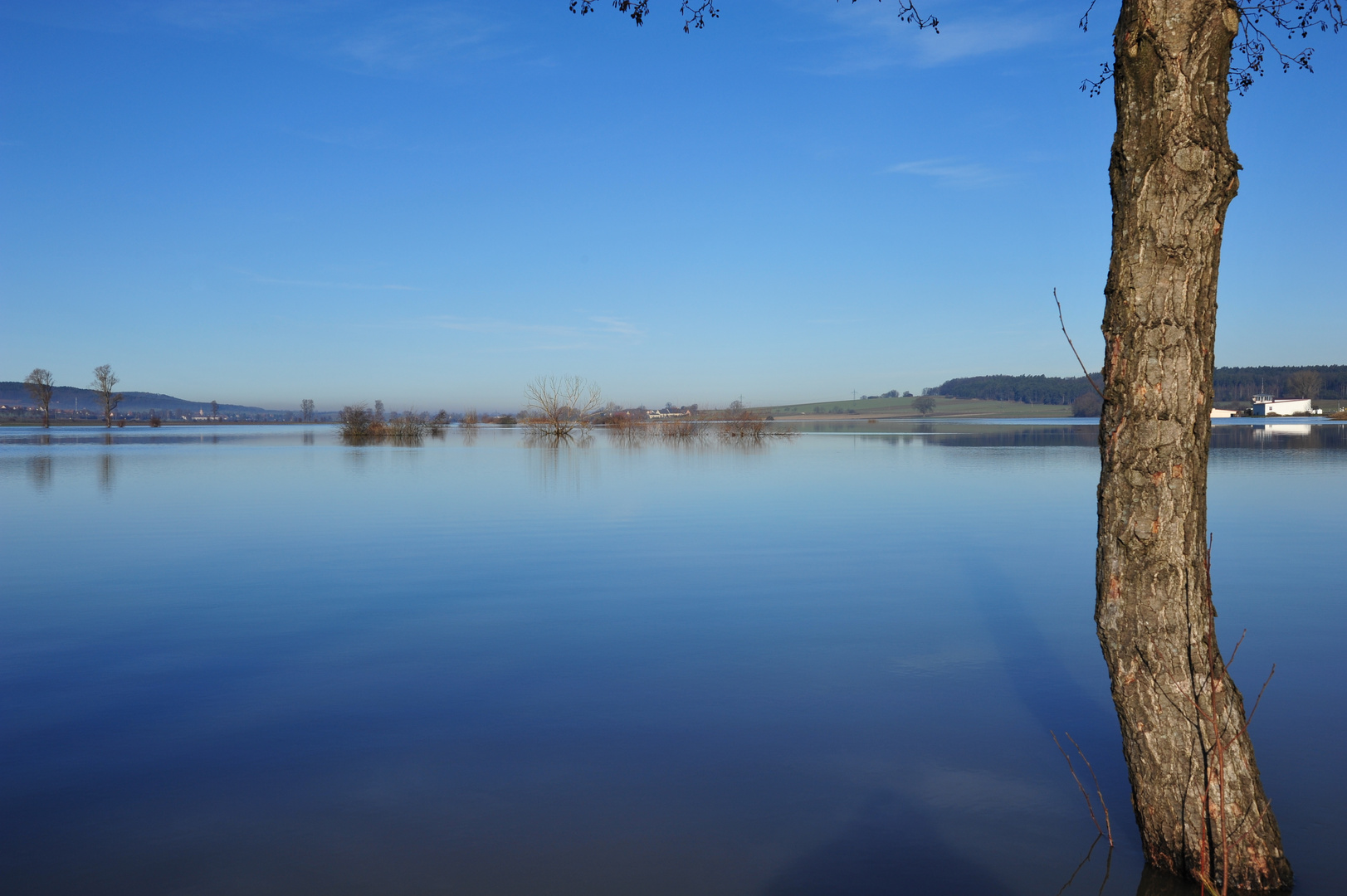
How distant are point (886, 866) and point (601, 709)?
1.70 m

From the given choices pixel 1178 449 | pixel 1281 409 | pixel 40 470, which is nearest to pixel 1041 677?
pixel 1178 449

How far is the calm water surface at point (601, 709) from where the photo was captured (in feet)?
9.50

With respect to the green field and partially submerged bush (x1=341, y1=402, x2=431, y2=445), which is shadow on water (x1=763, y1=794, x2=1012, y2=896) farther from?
the green field

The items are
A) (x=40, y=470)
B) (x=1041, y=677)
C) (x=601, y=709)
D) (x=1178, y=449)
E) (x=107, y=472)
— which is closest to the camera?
(x=1178, y=449)

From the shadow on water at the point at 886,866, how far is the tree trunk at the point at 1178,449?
68 centimetres

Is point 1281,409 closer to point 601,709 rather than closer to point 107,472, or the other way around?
point 107,472

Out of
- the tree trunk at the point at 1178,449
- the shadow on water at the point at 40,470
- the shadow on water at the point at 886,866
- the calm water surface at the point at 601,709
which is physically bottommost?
the shadow on water at the point at 886,866

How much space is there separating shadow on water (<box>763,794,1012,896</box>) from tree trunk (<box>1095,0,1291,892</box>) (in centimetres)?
68

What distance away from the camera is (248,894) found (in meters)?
2.65

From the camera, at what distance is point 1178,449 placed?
8.93 ft

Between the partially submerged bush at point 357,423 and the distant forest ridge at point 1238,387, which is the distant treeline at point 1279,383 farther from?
the partially submerged bush at point 357,423

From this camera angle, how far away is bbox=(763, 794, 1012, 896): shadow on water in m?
2.74

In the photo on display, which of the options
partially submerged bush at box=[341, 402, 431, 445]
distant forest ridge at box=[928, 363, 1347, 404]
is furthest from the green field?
partially submerged bush at box=[341, 402, 431, 445]

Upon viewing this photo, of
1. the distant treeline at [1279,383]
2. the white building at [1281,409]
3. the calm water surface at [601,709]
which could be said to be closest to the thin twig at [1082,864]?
the calm water surface at [601,709]
